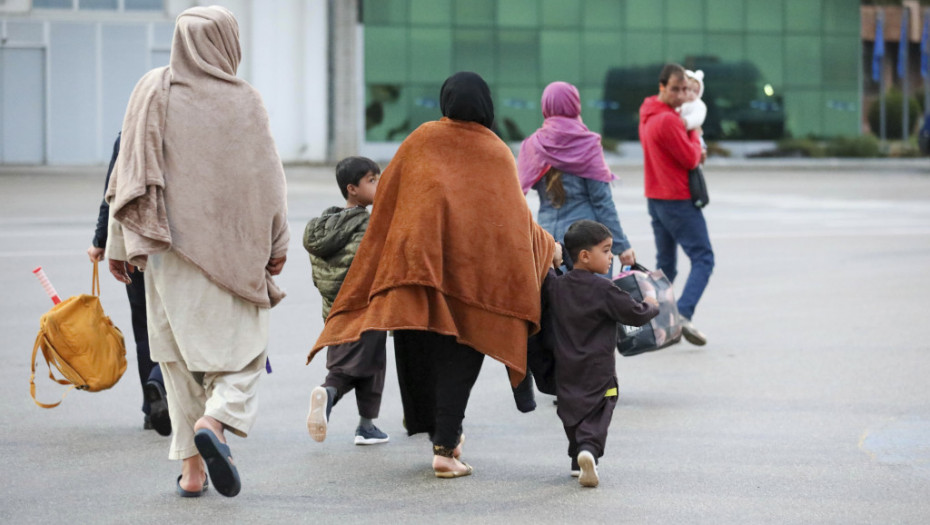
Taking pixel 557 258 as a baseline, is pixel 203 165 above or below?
above

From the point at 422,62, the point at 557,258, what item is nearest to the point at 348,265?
the point at 557,258

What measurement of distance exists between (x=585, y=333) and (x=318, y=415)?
116 centimetres

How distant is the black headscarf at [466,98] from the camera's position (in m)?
5.59

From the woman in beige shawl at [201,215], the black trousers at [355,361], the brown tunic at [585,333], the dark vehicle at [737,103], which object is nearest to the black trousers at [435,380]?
the black trousers at [355,361]

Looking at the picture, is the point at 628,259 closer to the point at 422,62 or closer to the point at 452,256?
the point at 452,256

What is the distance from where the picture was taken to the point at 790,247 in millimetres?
16391

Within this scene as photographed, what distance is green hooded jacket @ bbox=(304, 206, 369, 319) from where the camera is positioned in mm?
6094

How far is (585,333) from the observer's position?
563cm

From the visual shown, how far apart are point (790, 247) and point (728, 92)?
31000 mm

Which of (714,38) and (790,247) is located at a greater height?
(714,38)

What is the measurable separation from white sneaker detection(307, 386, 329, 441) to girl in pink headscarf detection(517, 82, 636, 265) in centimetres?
251

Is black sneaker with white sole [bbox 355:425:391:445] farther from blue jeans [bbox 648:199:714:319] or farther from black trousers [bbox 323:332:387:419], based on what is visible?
blue jeans [bbox 648:199:714:319]

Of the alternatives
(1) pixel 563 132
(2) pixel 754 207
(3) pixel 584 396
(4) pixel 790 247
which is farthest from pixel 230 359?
(2) pixel 754 207

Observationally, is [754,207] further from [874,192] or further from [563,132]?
[563,132]
